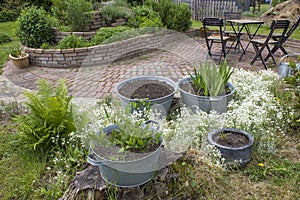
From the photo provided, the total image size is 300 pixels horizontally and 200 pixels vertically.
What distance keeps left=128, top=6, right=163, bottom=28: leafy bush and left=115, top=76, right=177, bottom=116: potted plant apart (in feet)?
12.0

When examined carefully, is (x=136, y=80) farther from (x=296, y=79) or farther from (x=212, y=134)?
(x=296, y=79)

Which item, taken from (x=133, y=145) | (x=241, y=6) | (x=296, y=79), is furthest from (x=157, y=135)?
(x=241, y=6)

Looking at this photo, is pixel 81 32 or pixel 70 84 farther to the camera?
pixel 81 32

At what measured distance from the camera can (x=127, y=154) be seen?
2.01m

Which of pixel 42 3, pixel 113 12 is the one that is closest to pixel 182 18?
pixel 113 12

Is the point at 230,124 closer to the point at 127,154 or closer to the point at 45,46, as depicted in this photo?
the point at 127,154

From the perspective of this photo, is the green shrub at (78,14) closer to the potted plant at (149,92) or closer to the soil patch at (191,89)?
the potted plant at (149,92)

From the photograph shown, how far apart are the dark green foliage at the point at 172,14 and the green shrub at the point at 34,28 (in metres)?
3.38

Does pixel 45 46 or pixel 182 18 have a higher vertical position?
pixel 182 18

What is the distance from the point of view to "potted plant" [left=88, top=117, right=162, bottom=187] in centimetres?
191

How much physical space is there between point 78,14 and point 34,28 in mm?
1055

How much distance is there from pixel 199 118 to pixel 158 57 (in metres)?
1.66

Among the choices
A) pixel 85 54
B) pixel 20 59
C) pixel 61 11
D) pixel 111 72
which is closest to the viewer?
pixel 111 72

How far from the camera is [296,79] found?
3.16 meters
